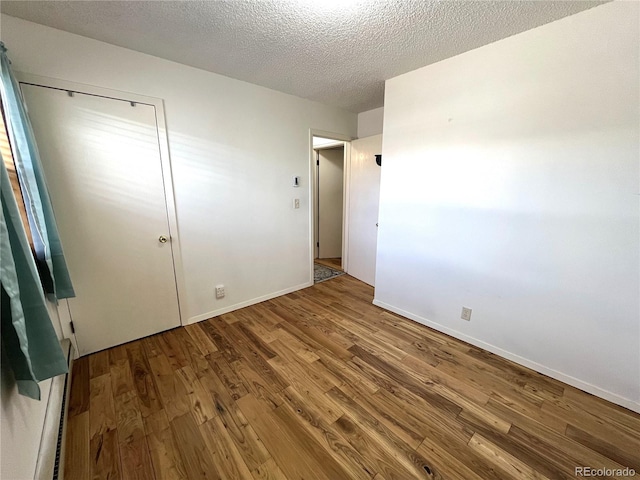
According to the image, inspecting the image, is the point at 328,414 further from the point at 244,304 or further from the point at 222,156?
the point at 222,156

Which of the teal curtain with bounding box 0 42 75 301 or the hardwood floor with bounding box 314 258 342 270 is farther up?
the teal curtain with bounding box 0 42 75 301

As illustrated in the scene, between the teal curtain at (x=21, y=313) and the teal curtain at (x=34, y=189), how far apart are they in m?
0.77

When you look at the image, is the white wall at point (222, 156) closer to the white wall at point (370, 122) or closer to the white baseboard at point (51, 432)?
the white wall at point (370, 122)

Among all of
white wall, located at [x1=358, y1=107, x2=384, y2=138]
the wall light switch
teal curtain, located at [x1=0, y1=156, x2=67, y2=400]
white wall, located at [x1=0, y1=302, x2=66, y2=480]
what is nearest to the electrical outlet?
the wall light switch

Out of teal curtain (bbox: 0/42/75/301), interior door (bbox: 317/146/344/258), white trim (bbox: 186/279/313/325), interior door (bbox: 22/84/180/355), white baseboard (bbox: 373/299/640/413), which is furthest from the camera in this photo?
interior door (bbox: 317/146/344/258)

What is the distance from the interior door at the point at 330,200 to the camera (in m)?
4.57

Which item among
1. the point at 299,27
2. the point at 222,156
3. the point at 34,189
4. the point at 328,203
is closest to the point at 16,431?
the point at 34,189

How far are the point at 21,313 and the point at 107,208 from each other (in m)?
1.42

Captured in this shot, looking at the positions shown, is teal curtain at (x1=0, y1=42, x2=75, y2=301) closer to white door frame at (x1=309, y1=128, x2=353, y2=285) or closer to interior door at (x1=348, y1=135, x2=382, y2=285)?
white door frame at (x1=309, y1=128, x2=353, y2=285)

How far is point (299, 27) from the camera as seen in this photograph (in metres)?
1.66

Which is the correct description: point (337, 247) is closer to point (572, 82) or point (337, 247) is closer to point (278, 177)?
point (278, 177)

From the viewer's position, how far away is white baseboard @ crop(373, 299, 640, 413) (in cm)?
163

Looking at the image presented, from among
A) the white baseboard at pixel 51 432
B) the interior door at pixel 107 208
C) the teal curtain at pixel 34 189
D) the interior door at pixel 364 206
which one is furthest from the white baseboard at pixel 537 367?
the teal curtain at pixel 34 189

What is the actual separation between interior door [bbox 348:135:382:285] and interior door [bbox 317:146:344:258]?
39.8 inches
